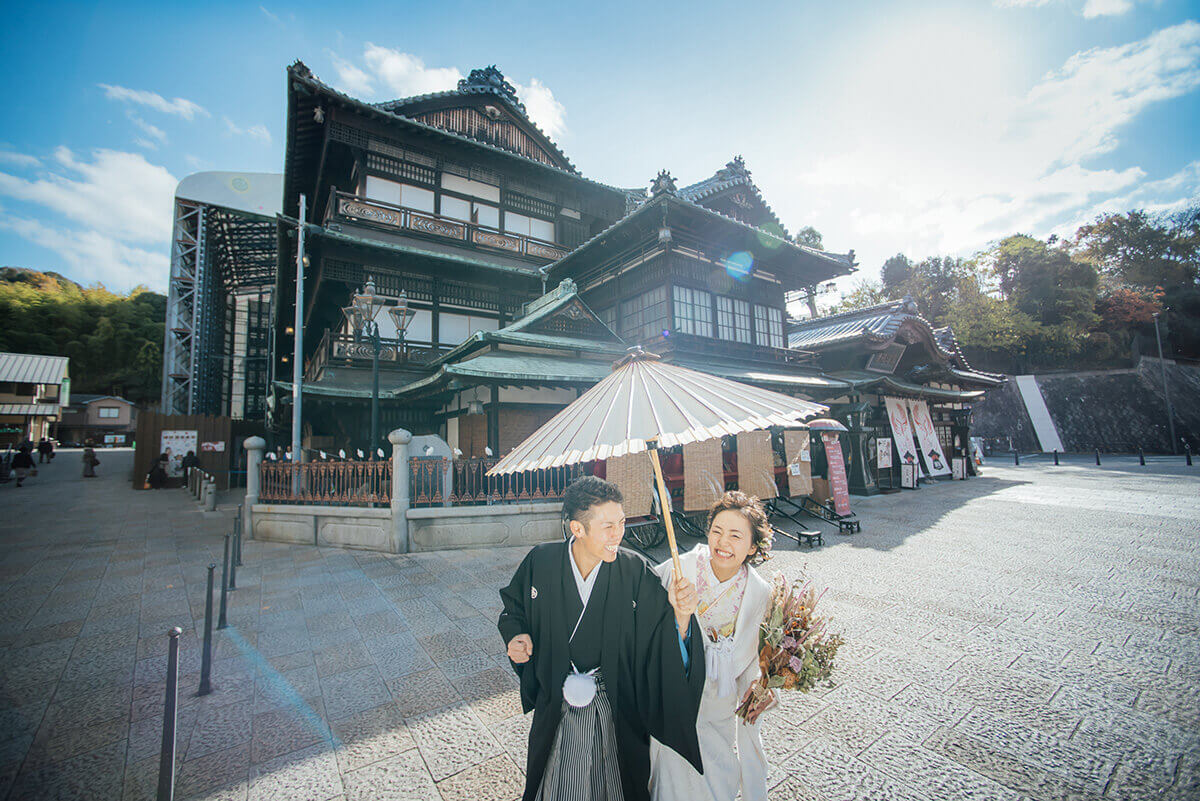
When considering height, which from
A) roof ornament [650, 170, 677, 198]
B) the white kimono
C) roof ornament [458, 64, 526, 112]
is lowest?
the white kimono

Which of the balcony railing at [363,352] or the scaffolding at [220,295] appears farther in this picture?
the scaffolding at [220,295]

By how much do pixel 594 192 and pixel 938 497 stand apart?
16877 millimetres

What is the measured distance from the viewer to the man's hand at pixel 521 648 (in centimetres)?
207

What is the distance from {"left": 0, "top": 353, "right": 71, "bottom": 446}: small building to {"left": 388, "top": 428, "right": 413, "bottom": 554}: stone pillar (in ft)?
138

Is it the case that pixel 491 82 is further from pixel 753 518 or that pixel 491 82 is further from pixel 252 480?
pixel 753 518

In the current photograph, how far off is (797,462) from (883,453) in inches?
248

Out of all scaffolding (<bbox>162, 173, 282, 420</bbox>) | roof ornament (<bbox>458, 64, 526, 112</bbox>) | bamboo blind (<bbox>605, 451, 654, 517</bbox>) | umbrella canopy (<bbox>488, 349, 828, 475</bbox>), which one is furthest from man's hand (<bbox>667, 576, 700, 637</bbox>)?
scaffolding (<bbox>162, 173, 282, 420</bbox>)

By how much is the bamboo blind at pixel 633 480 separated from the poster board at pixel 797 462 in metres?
4.32

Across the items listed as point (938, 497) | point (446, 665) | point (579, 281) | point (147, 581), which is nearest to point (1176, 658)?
point (446, 665)

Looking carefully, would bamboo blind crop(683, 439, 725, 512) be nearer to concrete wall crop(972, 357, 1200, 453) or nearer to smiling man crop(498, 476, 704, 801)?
smiling man crop(498, 476, 704, 801)

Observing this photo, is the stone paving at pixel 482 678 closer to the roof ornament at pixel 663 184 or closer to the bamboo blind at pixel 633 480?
the bamboo blind at pixel 633 480

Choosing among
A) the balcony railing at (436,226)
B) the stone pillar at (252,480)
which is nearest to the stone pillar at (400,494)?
the stone pillar at (252,480)

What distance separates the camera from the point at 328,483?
8.62 m

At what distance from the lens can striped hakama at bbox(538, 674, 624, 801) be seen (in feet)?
6.67
